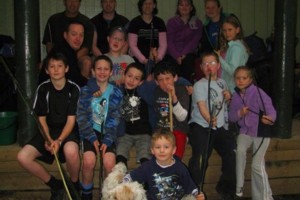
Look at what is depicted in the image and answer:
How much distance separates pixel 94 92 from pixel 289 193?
7.91ft

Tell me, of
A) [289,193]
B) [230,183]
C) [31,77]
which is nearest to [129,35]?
[31,77]

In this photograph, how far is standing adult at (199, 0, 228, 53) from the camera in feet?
18.9

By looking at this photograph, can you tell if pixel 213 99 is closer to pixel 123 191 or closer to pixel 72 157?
pixel 72 157

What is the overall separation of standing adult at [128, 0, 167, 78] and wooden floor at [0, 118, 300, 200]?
4.95 feet

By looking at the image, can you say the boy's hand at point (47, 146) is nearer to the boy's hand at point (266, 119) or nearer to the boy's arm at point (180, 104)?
the boy's arm at point (180, 104)

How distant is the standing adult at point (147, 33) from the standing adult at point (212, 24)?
567 mm

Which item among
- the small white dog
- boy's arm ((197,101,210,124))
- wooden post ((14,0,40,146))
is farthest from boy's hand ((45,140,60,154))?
boy's arm ((197,101,210,124))

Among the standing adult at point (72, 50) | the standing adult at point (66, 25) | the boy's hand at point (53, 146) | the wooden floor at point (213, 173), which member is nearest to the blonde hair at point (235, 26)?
the wooden floor at point (213, 173)

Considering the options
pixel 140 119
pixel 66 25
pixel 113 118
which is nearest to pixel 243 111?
pixel 140 119

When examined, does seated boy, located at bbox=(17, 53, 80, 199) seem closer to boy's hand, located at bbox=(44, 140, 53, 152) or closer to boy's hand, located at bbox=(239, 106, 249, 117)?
boy's hand, located at bbox=(44, 140, 53, 152)

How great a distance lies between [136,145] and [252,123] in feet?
3.80

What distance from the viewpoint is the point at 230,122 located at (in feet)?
15.2

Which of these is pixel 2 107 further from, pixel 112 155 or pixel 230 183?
pixel 230 183

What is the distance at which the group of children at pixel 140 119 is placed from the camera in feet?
13.5
